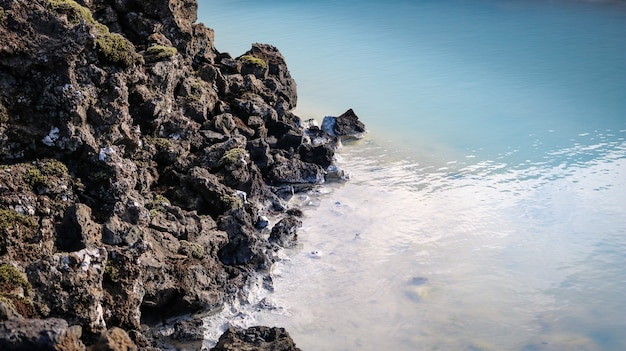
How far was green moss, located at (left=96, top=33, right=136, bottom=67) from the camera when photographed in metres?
8.72

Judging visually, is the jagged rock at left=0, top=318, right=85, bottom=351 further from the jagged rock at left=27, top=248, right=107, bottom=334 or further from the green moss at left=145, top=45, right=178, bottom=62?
the green moss at left=145, top=45, right=178, bottom=62

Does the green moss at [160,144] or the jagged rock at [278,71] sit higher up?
the jagged rock at [278,71]

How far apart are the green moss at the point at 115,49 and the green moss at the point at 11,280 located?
3531 mm

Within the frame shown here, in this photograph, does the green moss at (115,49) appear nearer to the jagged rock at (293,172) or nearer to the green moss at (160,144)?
the green moss at (160,144)

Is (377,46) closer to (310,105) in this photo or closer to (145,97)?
(310,105)

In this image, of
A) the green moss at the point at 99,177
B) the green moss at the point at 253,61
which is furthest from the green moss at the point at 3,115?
the green moss at the point at 253,61

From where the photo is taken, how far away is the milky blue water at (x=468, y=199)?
7945 mm

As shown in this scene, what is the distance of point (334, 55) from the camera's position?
19844 mm

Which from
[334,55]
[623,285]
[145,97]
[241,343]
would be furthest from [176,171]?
[334,55]

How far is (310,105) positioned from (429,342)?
29.3ft

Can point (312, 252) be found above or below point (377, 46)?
below

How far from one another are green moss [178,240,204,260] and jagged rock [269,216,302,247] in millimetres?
1460

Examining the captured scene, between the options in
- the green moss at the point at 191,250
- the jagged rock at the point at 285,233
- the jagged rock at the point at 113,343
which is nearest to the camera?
the jagged rock at the point at 113,343

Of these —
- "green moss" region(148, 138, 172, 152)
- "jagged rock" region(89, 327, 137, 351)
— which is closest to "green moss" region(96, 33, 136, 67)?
"green moss" region(148, 138, 172, 152)
